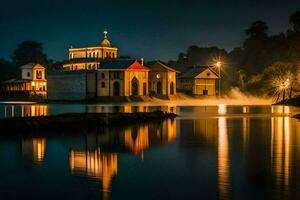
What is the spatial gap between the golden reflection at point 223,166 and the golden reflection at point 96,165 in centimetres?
370

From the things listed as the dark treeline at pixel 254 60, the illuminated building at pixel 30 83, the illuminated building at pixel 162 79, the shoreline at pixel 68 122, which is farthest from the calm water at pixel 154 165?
the illuminated building at pixel 30 83

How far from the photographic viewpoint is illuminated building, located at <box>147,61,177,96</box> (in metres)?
95.6

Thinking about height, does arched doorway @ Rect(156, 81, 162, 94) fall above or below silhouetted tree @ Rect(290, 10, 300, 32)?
below

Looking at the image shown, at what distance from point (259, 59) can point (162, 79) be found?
3299 centimetres

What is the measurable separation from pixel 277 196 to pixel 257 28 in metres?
114

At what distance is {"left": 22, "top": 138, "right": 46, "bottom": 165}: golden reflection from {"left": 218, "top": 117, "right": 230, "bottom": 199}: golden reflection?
7713mm

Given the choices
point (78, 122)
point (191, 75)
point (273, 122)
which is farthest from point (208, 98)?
point (78, 122)

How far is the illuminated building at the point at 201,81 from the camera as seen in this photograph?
10019 cm

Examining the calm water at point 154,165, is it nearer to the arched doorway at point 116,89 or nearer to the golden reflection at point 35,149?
the golden reflection at point 35,149

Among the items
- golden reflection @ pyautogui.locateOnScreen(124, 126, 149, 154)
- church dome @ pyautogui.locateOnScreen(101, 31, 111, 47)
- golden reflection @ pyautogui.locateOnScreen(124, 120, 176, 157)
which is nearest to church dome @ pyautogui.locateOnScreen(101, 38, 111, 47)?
church dome @ pyautogui.locateOnScreen(101, 31, 111, 47)

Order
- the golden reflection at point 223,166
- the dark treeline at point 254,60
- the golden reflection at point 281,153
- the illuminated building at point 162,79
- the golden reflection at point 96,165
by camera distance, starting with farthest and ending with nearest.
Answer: the illuminated building at point 162,79, the dark treeline at point 254,60, the golden reflection at point 96,165, the golden reflection at point 281,153, the golden reflection at point 223,166

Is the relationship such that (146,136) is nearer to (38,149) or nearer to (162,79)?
(38,149)

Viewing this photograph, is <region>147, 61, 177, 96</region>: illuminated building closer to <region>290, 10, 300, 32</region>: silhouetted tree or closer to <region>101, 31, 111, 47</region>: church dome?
<region>101, 31, 111, 47</region>: church dome

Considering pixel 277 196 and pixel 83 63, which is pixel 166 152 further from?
pixel 83 63
